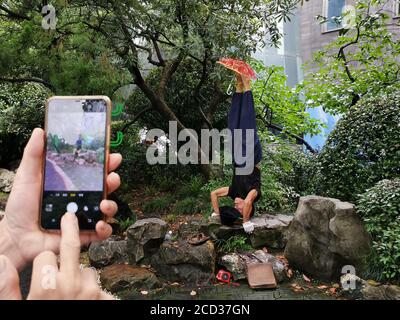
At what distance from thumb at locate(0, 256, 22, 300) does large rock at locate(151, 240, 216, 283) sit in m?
3.92

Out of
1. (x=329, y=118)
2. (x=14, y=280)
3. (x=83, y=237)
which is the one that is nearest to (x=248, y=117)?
(x=83, y=237)

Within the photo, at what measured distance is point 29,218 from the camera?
1515 millimetres

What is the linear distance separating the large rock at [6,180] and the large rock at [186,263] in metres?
5.13

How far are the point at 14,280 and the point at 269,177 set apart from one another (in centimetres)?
613

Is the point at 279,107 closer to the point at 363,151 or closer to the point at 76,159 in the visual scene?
the point at 363,151

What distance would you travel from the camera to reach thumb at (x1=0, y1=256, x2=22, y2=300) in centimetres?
118

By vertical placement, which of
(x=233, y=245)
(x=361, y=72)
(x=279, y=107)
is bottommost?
(x=233, y=245)

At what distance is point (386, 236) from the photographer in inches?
166

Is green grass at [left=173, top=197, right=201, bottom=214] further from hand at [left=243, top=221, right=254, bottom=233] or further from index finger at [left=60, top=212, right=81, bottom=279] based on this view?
index finger at [left=60, top=212, right=81, bottom=279]

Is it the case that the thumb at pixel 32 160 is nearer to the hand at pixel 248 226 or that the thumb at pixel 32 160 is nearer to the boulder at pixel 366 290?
the boulder at pixel 366 290

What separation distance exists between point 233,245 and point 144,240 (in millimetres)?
1282

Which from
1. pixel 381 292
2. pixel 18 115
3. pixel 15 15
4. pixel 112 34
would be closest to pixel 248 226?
pixel 381 292

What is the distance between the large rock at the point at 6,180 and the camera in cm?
870

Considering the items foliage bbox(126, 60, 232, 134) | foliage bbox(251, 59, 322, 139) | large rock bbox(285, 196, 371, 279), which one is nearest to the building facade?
foliage bbox(251, 59, 322, 139)
